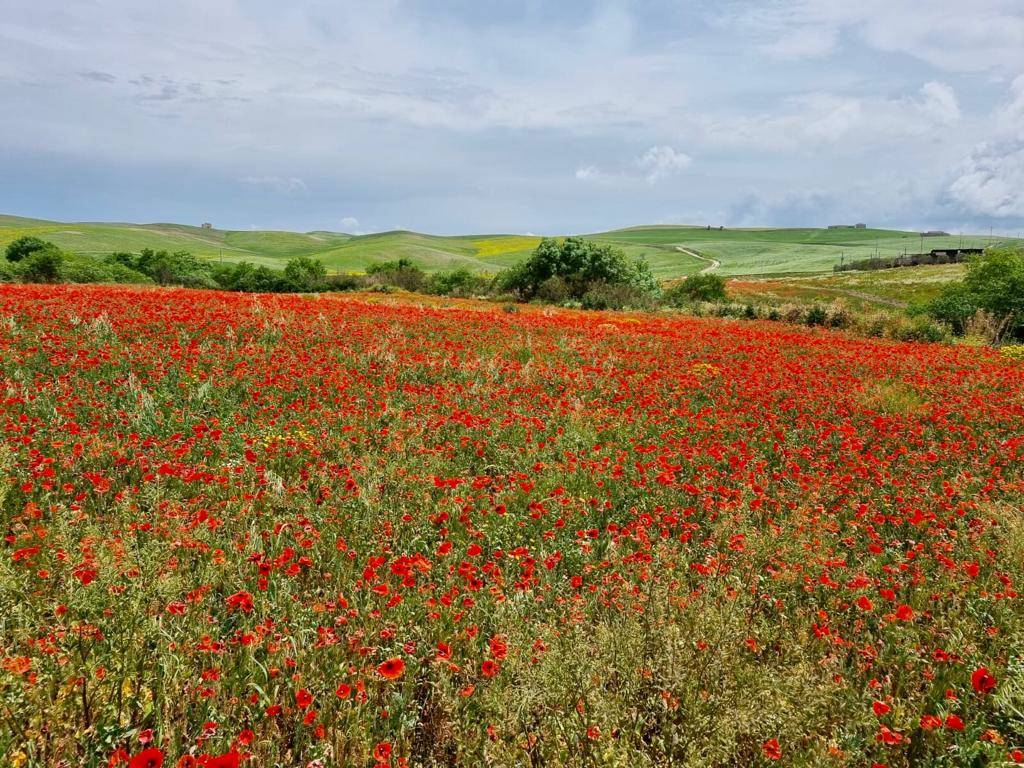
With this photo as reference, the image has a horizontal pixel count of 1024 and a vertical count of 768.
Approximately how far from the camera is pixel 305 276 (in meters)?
49.8

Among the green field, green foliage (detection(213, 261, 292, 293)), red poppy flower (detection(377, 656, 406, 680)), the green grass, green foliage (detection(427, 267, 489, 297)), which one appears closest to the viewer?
red poppy flower (detection(377, 656, 406, 680))

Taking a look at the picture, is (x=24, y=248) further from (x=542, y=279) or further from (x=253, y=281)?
(x=542, y=279)

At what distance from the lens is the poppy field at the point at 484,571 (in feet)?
9.07

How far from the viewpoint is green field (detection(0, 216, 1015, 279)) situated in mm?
96500

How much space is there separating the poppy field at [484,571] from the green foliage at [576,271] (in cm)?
2798

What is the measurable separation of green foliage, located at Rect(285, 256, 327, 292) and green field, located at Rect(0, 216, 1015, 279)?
3561 cm

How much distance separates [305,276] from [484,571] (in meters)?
50.7

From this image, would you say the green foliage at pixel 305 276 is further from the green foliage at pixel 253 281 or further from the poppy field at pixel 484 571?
the poppy field at pixel 484 571

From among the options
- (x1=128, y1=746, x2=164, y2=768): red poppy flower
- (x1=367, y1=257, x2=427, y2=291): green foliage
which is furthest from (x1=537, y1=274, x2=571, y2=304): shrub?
(x1=128, y1=746, x2=164, y2=768): red poppy flower

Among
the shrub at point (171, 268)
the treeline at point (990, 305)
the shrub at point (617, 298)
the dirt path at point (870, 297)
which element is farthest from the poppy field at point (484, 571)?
the shrub at point (171, 268)

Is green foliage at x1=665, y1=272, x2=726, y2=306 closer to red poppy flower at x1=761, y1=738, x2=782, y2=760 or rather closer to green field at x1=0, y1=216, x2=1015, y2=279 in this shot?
red poppy flower at x1=761, y1=738, x2=782, y2=760

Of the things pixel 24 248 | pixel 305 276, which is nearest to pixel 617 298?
pixel 305 276

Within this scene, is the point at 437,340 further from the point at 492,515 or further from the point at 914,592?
the point at 914,592

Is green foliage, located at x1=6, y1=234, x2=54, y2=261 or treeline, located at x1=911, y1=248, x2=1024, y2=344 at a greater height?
green foliage, located at x1=6, y1=234, x2=54, y2=261
